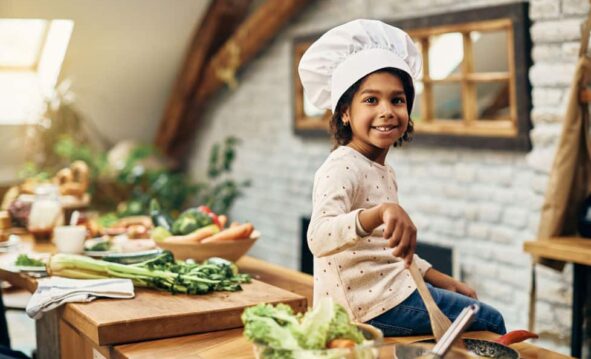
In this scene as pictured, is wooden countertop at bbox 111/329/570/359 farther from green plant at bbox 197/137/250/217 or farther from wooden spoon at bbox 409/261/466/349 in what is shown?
green plant at bbox 197/137/250/217

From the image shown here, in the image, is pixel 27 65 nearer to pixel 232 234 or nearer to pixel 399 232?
pixel 232 234

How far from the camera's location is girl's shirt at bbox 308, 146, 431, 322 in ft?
5.64

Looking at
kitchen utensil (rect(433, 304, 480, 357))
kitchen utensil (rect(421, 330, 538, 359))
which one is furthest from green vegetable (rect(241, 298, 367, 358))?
kitchen utensil (rect(421, 330, 538, 359))

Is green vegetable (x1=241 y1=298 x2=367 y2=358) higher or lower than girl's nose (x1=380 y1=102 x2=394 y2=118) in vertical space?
lower

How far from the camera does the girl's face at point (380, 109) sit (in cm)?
174

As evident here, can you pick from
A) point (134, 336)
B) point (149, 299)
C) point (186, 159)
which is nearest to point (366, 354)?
point (134, 336)

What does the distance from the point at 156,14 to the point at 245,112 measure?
1.04 meters

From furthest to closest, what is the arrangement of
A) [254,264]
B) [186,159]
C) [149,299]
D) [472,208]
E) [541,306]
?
[186,159], [472,208], [541,306], [254,264], [149,299]

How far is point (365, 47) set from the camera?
1795 millimetres

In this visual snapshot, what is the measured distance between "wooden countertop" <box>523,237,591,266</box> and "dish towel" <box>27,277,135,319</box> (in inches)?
74.6

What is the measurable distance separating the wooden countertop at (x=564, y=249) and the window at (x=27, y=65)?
4.25 m

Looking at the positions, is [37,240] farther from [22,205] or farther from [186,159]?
[186,159]

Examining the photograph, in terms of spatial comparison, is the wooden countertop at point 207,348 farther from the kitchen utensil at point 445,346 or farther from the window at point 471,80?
the window at point 471,80

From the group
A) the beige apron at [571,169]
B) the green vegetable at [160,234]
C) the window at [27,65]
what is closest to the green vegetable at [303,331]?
the green vegetable at [160,234]
